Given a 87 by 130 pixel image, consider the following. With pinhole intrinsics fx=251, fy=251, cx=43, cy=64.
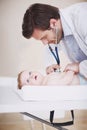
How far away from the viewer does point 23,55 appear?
1.70 m

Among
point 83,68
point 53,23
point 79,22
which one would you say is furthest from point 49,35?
point 83,68

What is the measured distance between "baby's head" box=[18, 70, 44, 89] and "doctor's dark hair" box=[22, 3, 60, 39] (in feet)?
0.85

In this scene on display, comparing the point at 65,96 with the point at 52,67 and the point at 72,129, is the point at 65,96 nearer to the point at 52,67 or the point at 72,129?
the point at 52,67

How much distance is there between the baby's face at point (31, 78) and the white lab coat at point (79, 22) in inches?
11.9

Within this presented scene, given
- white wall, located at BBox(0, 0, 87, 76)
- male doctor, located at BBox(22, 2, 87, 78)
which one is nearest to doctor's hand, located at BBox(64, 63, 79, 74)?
male doctor, located at BBox(22, 2, 87, 78)

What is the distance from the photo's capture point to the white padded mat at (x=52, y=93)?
1.45 metres

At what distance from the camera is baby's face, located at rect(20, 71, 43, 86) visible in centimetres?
156

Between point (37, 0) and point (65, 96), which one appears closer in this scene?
point (65, 96)

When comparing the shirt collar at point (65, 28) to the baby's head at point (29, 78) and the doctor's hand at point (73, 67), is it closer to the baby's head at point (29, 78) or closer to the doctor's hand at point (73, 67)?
the doctor's hand at point (73, 67)

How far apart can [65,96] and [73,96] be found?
5 cm

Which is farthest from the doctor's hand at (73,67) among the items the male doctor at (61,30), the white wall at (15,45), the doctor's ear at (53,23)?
the doctor's ear at (53,23)

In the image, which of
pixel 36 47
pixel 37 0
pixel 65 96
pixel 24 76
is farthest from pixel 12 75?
pixel 37 0

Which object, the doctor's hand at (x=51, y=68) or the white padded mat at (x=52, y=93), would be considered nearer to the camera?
the white padded mat at (x=52, y=93)

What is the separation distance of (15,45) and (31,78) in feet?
0.89
